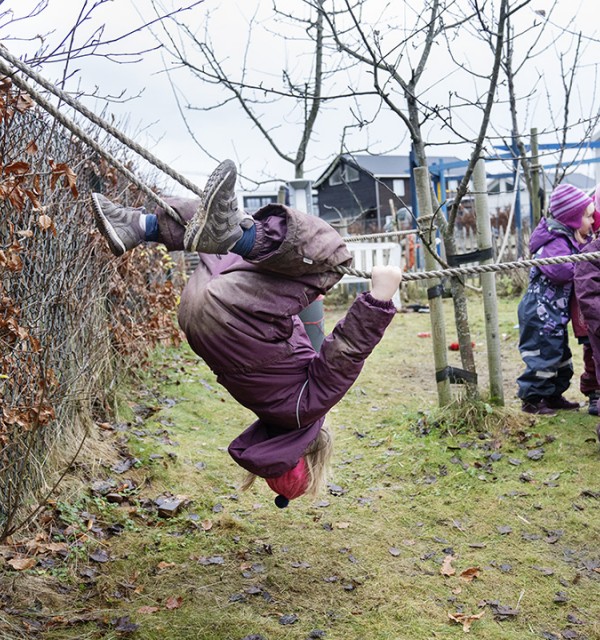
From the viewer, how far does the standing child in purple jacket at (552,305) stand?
568 cm

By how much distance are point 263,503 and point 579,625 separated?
2.13m

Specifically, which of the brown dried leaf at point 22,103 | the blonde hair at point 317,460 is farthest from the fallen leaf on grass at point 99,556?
the brown dried leaf at point 22,103

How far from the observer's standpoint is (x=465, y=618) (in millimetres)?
3295

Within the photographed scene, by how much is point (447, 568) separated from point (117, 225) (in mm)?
2457

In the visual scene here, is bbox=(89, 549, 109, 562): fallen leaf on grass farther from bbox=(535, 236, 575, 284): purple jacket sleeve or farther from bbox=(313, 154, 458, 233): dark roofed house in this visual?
bbox=(313, 154, 458, 233): dark roofed house

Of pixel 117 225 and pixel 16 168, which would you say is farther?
pixel 117 225

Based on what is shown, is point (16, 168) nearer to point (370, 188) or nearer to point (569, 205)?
point (569, 205)

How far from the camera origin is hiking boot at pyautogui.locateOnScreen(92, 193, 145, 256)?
2.81 metres

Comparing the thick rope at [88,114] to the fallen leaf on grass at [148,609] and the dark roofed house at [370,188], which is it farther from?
the dark roofed house at [370,188]

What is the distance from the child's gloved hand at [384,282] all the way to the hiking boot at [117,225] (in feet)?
3.20

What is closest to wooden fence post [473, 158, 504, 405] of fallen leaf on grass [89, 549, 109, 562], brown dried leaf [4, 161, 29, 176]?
fallen leaf on grass [89, 549, 109, 562]

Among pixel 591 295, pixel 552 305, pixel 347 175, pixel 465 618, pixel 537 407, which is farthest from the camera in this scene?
pixel 347 175

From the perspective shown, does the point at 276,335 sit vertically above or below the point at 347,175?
below

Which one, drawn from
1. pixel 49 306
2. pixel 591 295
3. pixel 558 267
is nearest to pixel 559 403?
pixel 558 267
